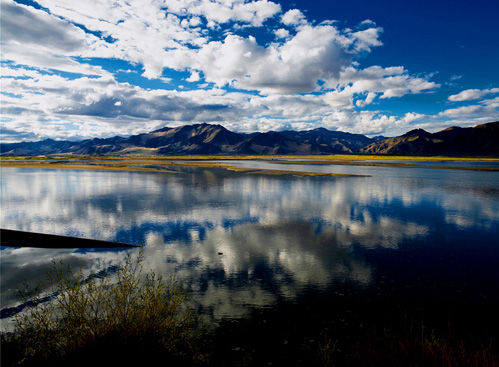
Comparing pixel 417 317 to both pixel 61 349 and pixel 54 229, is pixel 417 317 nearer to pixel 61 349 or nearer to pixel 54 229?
pixel 61 349

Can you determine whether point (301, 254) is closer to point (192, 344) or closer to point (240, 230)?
point (240, 230)

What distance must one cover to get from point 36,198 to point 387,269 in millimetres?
43267

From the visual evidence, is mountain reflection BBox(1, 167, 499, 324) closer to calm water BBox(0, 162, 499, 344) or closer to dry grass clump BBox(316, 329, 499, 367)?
calm water BBox(0, 162, 499, 344)

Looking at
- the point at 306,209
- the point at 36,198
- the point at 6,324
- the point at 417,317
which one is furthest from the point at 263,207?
the point at 36,198

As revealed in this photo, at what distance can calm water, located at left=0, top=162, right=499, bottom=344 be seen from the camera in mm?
12859

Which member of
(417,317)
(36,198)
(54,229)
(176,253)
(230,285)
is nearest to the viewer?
(417,317)

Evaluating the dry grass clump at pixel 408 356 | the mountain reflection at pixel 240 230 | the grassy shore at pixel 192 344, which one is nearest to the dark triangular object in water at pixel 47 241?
the mountain reflection at pixel 240 230

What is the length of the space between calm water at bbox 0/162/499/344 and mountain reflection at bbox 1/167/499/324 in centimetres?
9

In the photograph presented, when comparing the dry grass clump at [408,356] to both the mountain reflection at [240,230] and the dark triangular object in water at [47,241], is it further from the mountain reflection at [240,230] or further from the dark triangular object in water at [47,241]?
the dark triangular object in water at [47,241]

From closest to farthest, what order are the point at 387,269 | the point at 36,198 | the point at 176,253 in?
the point at 387,269, the point at 176,253, the point at 36,198

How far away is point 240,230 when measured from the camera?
24.7m

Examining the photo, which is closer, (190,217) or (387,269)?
(387,269)

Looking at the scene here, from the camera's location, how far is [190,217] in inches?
→ 1150

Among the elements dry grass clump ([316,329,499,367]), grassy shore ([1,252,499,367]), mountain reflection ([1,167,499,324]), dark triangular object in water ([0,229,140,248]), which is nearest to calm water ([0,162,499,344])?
mountain reflection ([1,167,499,324])
